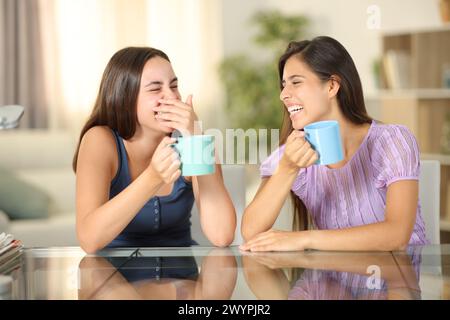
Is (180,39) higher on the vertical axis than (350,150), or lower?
higher

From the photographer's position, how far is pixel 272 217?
1.25 meters

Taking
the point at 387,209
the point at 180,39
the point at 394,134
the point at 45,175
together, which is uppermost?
the point at 180,39

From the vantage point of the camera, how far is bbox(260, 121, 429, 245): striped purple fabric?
4.27 feet

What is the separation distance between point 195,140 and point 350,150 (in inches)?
19.3

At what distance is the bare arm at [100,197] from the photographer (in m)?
1.12

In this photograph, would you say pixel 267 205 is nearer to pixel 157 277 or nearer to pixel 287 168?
pixel 287 168

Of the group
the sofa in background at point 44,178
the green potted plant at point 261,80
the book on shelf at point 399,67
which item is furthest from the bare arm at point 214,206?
the green potted plant at point 261,80

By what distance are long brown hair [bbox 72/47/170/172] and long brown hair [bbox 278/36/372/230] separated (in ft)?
0.88

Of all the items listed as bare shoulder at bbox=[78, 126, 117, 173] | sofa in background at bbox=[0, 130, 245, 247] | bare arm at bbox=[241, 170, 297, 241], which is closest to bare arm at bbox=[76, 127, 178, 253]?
bare shoulder at bbox=[78, 126, 117, 173]

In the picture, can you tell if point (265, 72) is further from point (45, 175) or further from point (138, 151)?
point (138, 151)

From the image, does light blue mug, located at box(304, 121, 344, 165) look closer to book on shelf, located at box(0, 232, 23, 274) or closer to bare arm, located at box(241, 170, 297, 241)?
bare arm, located at box(241, 170, 297, 241)

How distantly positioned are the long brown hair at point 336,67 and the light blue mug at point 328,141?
0.32m
